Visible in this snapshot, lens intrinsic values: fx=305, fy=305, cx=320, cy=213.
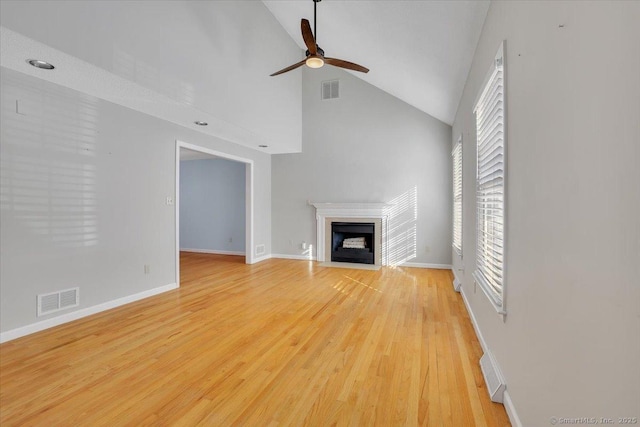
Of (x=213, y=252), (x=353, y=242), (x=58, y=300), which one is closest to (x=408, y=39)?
(x=353, y=242)

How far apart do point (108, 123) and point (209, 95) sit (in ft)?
3.89

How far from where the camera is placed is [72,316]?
317 centimetres

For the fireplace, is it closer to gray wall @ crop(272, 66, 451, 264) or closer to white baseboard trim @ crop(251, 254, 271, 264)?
gray wall @ crop(272, 66, 451, 264)

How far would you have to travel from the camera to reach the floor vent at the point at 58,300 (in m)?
2.93

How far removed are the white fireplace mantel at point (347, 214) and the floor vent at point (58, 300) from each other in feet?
13.7

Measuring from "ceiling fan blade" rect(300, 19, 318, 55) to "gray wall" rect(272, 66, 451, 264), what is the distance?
9.83 ft

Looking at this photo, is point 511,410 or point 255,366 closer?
point 511,410

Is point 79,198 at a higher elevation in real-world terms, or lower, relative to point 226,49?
lower

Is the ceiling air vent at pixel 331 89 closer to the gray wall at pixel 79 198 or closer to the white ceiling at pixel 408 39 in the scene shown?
the white ceiling at pixel 408 39

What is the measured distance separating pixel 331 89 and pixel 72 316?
18.8ft

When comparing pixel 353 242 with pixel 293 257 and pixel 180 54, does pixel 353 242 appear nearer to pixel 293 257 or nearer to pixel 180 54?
pixel 293 257

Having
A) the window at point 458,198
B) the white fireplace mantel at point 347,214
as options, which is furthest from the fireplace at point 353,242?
the window at point 458,198

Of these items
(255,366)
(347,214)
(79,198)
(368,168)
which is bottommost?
(255,366)

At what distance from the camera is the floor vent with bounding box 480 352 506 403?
5.85ft
